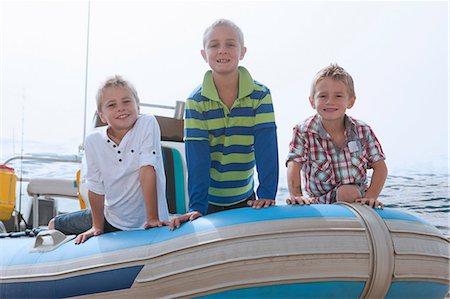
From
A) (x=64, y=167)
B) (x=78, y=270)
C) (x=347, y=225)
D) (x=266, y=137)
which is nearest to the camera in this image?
(x=347, y=225)

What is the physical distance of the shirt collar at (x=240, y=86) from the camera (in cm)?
199

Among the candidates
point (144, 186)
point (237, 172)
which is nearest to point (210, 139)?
point (237, 172)

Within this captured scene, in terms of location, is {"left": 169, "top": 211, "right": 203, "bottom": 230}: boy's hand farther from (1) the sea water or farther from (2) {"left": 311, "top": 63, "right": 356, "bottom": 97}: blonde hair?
(1) the sea water

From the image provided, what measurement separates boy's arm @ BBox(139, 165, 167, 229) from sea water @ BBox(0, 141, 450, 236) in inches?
89.6

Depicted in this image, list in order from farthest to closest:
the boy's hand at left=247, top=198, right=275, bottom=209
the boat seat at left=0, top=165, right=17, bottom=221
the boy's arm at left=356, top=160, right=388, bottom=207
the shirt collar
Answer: the boat seat at left=0, top=165, right=17, bottom=221, the shirt collar, the boy's arm at left=356, top=160, right=388, bottom=207, the boy's hand at left=247, top=198, right=275, bottom=209

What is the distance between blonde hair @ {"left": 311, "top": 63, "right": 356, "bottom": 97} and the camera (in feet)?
6.43

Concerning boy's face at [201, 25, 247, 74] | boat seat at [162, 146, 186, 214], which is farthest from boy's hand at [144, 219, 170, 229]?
boat seat at [162, 146, 186, 214]

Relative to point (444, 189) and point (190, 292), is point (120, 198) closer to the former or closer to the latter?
point (190, 292)

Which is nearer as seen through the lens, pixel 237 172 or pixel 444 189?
pixel 237 172

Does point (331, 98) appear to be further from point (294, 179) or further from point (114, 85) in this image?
point (114, 85)

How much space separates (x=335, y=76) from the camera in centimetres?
196

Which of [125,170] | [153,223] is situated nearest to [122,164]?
[125,170]

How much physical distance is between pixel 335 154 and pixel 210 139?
0.46m

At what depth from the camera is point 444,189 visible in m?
4.60
